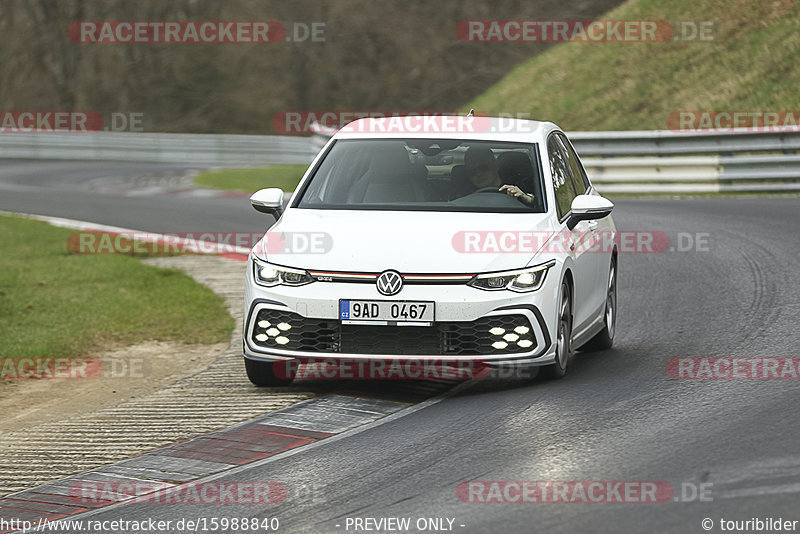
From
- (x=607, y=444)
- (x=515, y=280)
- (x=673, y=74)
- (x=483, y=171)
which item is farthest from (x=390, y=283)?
(x=673, y=74)

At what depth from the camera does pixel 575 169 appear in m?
9.94

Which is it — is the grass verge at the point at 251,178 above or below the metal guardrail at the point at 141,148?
below

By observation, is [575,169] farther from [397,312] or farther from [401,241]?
[397,312]

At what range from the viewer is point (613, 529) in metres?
5.25

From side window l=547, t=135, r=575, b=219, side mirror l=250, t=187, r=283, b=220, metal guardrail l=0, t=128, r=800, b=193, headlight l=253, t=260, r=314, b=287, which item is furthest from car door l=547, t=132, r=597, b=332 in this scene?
metal guardrail l=0, t=128, r=800, b=193

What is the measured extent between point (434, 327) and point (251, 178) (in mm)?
22281

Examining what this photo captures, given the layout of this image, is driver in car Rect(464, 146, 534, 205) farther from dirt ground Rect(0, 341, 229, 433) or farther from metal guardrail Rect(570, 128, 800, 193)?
metal guardrail Rect(570, 128, 800, 193)

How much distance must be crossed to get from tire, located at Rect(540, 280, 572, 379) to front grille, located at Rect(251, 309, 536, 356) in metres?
0.29

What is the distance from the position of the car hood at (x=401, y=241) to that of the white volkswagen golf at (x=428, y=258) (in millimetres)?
10

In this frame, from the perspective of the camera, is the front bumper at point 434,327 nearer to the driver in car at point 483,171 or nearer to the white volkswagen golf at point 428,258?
the white volkswagen golf at point 428,258

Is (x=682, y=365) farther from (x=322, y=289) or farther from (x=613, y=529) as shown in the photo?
(x=613, y=529)

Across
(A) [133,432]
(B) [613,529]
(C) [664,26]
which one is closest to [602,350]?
(A) [133,432]

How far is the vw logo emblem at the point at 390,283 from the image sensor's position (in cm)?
766

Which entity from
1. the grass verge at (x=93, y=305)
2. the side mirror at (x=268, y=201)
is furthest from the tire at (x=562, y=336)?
the grass verge at (x=93, y=305)
